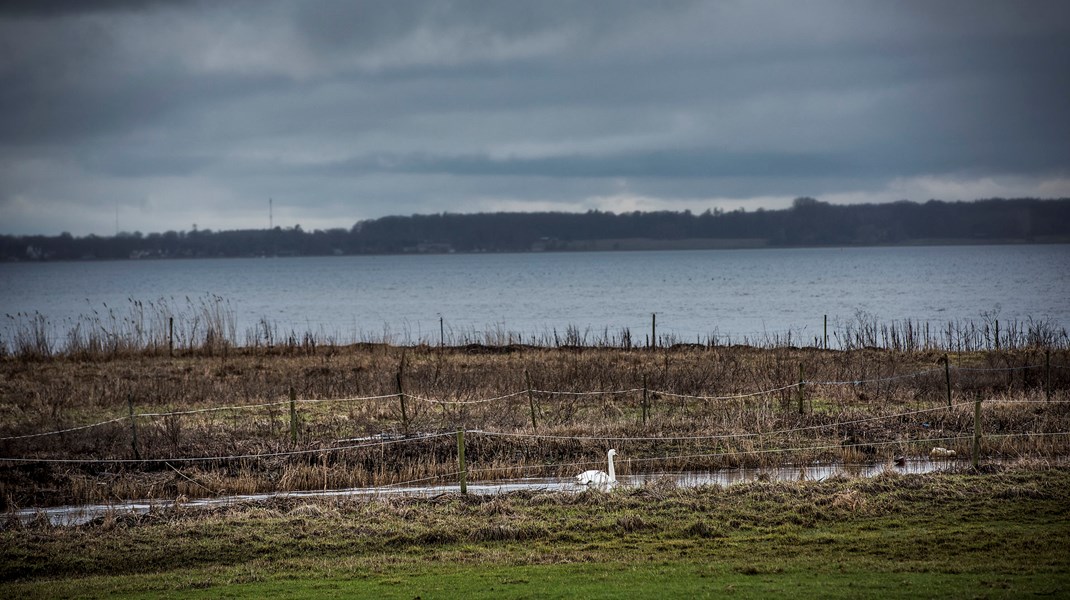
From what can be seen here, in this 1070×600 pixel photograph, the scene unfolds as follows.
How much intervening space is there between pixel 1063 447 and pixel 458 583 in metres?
12.9

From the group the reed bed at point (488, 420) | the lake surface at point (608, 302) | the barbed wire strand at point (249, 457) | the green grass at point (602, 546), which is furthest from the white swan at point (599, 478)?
the lake surface at point (608, 302)

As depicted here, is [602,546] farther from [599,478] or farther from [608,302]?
[608,302]

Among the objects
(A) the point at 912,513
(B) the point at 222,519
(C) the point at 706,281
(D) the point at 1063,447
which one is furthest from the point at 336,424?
(C) the point at 706,281

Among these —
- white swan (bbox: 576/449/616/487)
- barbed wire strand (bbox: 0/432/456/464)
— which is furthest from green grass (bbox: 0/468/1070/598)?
barbed wire strand (bbox: 0/432/456/464)

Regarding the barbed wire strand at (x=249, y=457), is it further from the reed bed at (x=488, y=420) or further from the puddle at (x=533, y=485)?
the puddle at (x=533, y=485)

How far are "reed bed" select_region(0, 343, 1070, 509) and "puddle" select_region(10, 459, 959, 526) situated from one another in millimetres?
527

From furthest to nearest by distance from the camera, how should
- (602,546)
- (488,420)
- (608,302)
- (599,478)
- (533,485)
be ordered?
1. (608,302)
2. (488,420)
3. (533,485)
4. (599,478)
5. (602,546)

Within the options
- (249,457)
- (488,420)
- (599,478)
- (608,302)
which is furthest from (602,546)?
(608,302)

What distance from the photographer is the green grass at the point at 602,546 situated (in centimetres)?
1086

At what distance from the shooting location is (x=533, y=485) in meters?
17.2

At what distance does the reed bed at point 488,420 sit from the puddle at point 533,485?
20.8 inches

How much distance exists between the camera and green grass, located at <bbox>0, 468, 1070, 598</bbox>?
1086 cm

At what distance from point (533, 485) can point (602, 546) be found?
4.52 metres

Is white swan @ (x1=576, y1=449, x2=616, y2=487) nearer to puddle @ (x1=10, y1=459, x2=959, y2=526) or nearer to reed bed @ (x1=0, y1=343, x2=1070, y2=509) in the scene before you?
puddle @ (x1=10, y1=459, x2=959, y2=526)
